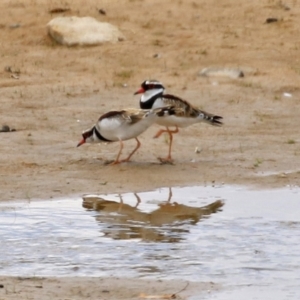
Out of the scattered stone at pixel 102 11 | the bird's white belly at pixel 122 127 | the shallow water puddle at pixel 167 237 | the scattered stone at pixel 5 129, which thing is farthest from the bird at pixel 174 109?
the scattered stone at pixel 102 11

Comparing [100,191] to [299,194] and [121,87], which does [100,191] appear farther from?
[121,87]

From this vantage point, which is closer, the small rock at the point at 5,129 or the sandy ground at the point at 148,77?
the sandy ground at the point at 148,77

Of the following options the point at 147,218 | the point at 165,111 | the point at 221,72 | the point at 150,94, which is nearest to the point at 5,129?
the point at 150,94

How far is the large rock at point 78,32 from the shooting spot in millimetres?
15875

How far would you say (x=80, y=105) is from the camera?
44.2 feet

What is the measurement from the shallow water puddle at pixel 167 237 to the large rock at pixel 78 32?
6488 millimetres

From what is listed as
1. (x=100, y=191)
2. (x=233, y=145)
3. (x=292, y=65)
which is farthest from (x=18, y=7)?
(x=100, y=191)

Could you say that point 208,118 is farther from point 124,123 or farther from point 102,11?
point 102,11

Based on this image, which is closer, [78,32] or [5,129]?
[5,129]

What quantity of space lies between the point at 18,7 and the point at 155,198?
28.0ft

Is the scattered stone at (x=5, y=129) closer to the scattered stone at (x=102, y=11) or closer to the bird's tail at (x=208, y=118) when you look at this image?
the bird's tail at (x=208, y=118)

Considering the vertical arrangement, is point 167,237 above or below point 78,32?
below

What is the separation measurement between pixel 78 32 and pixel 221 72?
Answer: 248cm

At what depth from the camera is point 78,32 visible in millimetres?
15945
